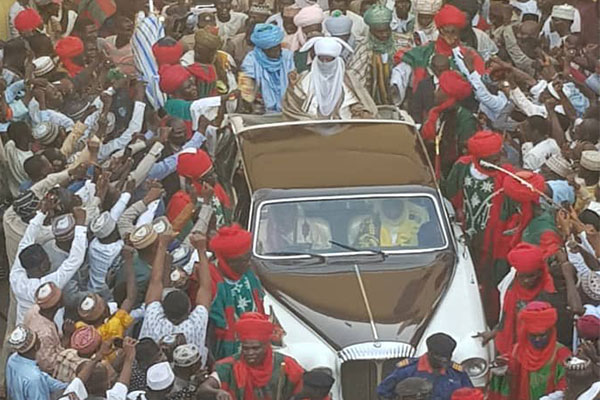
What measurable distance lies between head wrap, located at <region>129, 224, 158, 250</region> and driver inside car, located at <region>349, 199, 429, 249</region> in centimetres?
148

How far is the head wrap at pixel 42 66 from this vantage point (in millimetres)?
12837

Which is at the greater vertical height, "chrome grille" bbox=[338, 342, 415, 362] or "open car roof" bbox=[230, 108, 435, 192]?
"open car roof" bbox=[230, 108, 435, 192]

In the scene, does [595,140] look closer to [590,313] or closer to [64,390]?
[590,313]

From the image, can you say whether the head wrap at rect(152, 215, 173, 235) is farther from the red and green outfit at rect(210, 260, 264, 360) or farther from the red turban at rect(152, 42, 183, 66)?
the red turban at rect(152, 42, 183, 66)

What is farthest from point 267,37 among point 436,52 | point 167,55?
point 436,52

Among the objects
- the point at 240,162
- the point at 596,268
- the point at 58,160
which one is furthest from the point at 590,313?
the point at 58,160

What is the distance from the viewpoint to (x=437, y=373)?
8.13 m

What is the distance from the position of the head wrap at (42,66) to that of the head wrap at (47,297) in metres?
4.71

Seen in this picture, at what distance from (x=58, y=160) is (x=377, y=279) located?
291 cm

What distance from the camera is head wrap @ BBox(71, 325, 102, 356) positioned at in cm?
802

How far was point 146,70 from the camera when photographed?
1336cm

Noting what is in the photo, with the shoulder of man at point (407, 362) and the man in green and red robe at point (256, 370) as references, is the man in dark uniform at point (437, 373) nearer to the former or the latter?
the shoulder of man at point (407, 362)

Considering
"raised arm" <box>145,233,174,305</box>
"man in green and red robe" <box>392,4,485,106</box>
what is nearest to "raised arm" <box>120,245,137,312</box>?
"raised arm" <box>145,233,174,305</box>

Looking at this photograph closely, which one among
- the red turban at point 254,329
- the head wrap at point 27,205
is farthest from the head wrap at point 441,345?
the head wrap at point 27,205
